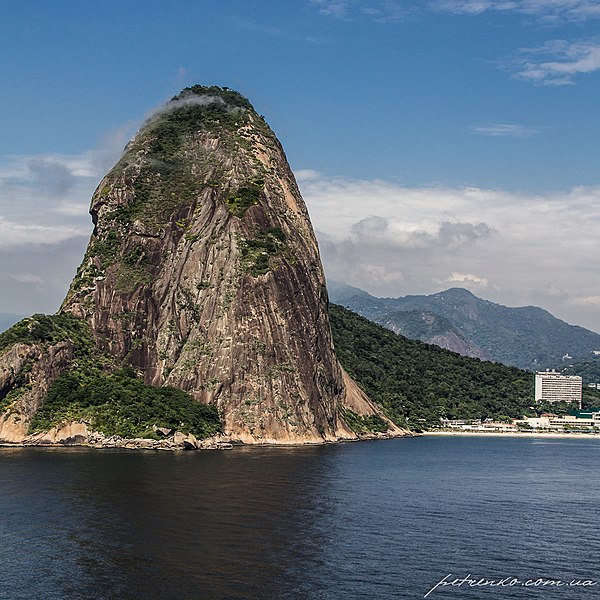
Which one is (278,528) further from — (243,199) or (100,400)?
(243,199)

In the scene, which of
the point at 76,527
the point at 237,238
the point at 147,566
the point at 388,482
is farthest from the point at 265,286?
the point at 147,566

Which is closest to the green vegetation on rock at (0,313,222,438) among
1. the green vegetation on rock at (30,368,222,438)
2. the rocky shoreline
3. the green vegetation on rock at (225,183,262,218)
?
the green vegetation on rock at (30,368,222,438)

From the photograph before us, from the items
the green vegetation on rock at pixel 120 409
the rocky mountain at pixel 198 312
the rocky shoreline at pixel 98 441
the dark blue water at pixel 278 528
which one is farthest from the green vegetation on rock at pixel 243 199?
the dark blue water at pixel 278 528

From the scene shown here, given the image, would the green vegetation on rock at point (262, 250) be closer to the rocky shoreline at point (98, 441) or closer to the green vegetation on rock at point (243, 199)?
the green vegetation on rock at point (243, 199)

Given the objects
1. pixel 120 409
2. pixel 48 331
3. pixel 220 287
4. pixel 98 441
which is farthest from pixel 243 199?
pixel 98 441

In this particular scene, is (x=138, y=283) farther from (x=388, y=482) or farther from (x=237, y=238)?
Answer: (x=388, y=482)
